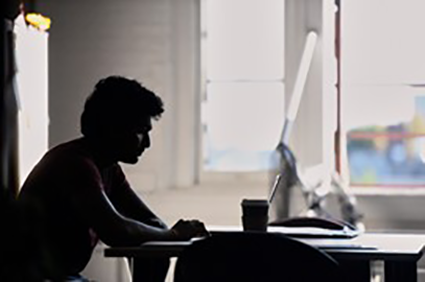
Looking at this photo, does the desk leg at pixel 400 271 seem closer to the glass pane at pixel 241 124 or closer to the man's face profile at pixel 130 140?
the man's face profile at pixel 130 140

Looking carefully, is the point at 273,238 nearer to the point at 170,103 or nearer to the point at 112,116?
the point at 112,116

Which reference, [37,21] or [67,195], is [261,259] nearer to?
[67,195]

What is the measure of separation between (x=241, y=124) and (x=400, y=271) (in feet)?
6.70

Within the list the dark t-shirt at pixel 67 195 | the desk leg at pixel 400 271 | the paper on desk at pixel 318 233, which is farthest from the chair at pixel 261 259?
the dark t-shirt at pixel 67 195

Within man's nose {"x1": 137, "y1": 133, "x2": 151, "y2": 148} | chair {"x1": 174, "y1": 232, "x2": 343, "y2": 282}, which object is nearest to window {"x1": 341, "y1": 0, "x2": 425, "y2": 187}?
man's nose {"x1": 137, "y1": 133, "x2": 151, "y2": 148}

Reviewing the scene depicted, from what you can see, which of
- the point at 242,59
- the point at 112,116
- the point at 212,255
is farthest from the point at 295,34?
the point at 212,255

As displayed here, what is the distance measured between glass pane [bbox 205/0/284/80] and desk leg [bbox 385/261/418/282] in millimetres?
1986

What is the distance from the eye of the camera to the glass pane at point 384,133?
4.31 m

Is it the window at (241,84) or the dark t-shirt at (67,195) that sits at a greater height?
the window at (241,84)

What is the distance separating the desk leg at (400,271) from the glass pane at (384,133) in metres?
1.82

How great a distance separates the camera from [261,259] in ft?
7.00

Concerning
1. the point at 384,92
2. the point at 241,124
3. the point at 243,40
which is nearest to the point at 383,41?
the point at 384,92

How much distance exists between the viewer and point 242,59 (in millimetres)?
4426

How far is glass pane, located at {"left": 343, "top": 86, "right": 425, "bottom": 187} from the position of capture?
4309 mm
